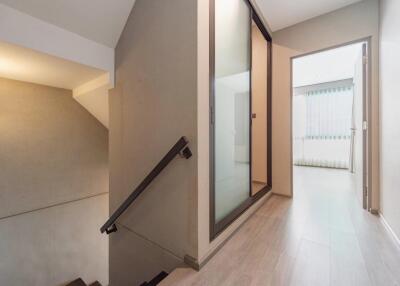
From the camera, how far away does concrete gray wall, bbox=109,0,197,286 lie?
4.39 ft

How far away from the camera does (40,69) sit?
2025 mm

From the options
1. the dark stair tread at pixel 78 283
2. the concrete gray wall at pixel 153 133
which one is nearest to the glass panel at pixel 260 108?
the concrete gray wall at pixel 153 133

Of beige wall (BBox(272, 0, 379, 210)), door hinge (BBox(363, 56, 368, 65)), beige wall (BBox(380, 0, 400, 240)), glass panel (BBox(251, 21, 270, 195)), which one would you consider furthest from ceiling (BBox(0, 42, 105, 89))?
door hinge (BBox(363, 56, 368, 65))

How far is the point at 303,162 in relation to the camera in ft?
17.3

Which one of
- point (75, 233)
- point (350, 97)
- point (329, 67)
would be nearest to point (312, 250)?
point (75, 233)

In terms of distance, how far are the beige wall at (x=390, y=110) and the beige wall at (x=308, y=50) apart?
13 cm

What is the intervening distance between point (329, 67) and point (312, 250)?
13.5 feet

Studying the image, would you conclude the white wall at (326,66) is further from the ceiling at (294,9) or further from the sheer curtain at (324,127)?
the ceiling at (294,9)

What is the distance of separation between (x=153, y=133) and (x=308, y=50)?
7.70 ft

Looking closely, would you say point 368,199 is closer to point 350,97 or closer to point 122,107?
point 122,107

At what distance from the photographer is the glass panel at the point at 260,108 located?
9.10ft

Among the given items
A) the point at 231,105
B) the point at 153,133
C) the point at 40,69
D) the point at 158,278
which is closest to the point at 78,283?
the point at 158,278

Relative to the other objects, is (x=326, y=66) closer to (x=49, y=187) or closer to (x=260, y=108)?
(x=260, y=108)

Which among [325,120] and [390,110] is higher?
[325,120]
